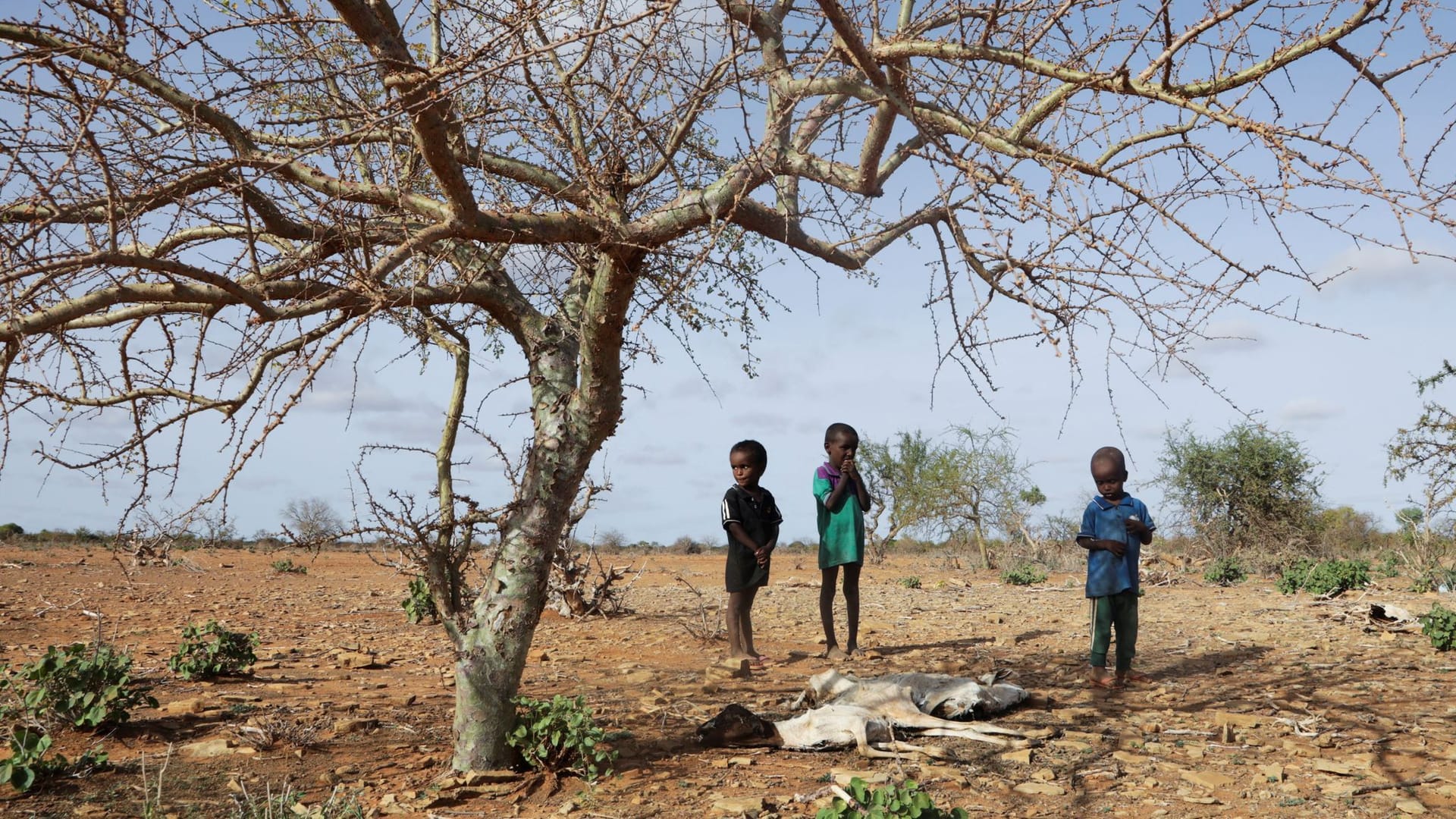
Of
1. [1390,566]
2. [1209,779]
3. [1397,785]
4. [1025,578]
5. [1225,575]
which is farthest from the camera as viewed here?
[1025,578]

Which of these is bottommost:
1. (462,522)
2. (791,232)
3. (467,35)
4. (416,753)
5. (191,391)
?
(416,753)

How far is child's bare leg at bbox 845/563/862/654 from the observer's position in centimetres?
718

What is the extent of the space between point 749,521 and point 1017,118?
4125mm

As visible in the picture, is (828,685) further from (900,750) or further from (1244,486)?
(1244,486)

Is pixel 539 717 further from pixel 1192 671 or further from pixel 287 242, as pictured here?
pixel 1192 671

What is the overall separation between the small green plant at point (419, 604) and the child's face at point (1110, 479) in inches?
254

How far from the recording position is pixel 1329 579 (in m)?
10.6

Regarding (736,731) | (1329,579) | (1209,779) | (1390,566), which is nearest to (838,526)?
(736,731)

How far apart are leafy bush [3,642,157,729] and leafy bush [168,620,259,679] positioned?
1329mm

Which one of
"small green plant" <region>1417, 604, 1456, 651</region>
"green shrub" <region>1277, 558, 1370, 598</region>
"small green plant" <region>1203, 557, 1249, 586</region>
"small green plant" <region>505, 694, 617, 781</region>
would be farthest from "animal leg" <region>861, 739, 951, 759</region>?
"small green plant" <region>1203, 557, 1249, 586</region>

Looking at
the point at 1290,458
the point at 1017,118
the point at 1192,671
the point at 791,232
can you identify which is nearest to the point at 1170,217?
the point at 1017,118

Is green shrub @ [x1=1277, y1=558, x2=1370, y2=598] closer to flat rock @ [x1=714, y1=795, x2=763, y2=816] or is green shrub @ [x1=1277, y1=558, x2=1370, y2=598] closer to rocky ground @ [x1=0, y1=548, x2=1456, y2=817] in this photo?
rocky ground @ [x1=0, y1=548, x2=1456, y2=817]

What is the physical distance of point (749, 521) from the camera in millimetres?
7285

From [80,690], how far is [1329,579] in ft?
36.5
